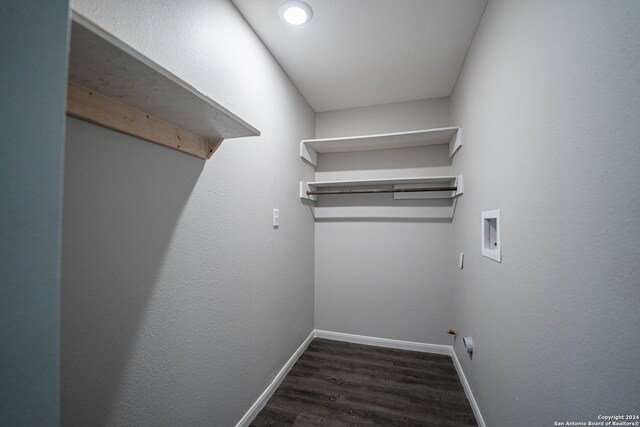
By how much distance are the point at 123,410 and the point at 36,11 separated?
114 centimetres

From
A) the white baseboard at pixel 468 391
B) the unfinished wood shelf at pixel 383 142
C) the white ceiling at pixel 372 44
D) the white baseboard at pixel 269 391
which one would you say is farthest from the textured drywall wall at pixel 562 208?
the white baseboard at pixel 269 391

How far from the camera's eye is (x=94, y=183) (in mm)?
774

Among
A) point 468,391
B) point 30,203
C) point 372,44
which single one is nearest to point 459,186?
point 372,44

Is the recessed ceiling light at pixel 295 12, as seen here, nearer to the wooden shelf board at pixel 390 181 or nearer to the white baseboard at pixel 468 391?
the wooden shelf board at pixel 390 181

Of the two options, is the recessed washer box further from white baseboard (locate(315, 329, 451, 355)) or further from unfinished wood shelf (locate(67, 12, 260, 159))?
white baseboard (locate(315, 329, 451, 355))

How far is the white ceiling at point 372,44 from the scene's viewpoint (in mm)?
1419

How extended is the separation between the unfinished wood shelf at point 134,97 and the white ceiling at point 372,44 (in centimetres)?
91

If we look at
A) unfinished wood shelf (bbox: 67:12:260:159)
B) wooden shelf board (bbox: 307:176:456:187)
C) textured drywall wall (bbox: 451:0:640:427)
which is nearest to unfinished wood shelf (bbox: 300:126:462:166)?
wooden shelf board (bbox: 307:176:456:187)

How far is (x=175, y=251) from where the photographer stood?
1.06 meters

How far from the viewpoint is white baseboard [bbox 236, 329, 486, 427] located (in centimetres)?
156

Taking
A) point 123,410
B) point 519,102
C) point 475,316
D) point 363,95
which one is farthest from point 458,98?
point 123,410

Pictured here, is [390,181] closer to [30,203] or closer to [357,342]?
[357,342]

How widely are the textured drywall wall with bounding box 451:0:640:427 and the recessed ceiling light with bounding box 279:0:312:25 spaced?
100 cm

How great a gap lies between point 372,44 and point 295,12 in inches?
22.9
